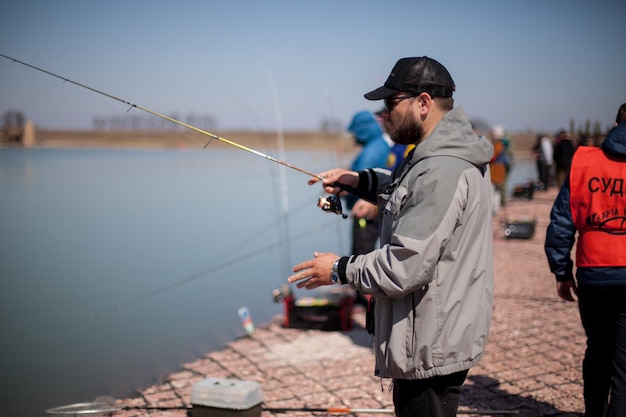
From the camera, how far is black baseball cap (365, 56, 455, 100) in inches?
93.0

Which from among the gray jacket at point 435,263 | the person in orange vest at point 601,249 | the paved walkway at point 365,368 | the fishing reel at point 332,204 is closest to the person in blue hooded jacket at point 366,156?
the paved walkway at point 365,368

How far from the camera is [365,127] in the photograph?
589 cm

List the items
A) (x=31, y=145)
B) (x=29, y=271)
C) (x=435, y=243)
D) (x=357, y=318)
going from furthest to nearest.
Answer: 1. (x=31, y=145)
2. (x=29, y=271)
3. (x=357, y=318)
4. (x=435, y=243)

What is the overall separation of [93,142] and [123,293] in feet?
227

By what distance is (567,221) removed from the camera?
3.24 metres

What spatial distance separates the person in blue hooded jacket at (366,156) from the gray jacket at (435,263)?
10.7 feet

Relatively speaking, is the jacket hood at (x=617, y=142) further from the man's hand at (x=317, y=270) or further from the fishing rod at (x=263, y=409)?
the fishing rod at (x=263, y=409)

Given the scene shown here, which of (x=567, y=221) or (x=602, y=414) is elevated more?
(x=567, y=221)

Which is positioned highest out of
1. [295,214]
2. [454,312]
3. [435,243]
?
[435,243]

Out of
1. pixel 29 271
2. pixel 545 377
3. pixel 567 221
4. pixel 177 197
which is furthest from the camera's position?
pixel 177 197

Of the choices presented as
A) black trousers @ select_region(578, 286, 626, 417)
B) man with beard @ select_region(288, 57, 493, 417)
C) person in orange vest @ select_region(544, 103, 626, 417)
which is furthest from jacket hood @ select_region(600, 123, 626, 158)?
man with beard @ select_region(288, 57, 493, 417)

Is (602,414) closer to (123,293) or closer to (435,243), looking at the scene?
(435,243)

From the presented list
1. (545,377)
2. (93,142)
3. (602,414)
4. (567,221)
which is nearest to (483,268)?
(567,221)

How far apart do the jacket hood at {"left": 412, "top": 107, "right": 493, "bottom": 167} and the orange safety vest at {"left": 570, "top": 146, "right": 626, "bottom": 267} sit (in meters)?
0.99
